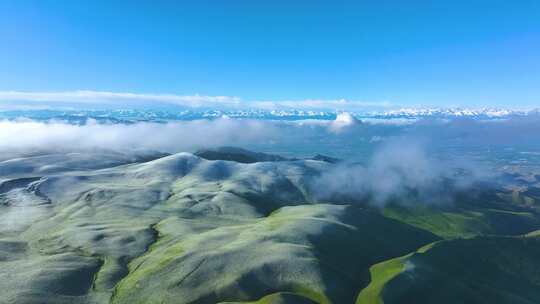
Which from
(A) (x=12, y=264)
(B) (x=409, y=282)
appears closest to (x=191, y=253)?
(A) (x=12, y=264)

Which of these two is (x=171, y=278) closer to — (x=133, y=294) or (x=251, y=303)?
(x=133, y=294)

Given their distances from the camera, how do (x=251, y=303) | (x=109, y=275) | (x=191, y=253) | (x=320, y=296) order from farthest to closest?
1. (x=191, y=253)
2. (x=109, y=275)
3. (x=320, y=296)
4. (x=251, y=303)

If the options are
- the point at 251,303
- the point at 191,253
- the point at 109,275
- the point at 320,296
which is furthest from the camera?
the point at 191,253

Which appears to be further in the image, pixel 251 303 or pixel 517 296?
pixel 517 296

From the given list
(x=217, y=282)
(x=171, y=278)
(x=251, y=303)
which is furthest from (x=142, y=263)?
(x=251, y=303)

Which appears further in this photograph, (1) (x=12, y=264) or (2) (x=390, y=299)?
(1) (x=12, y=264)

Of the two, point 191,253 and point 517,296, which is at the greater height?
point 191,253

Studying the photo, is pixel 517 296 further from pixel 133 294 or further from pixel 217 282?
pixel 133 294

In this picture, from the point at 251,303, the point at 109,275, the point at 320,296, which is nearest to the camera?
the point at 251,303

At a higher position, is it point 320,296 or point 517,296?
point 320,296
